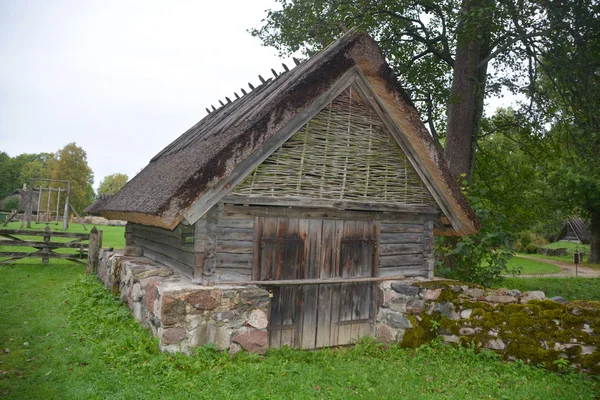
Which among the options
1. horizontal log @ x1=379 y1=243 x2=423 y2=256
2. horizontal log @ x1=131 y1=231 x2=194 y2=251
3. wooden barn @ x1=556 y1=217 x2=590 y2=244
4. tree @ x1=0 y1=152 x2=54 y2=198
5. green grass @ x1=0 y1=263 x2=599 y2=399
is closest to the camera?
green grass @ x1=0 y1=263 x2=599 y2=399

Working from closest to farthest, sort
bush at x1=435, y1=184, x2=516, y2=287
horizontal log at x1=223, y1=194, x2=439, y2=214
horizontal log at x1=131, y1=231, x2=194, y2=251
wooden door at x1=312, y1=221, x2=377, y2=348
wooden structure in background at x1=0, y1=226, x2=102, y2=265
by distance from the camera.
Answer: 1. horizontal log at x1=223, y1=194, x2=439, y2=214
2. horizontal log at x1=131, y1=231, x2=194, y2=251
3. wooden door at x1=312, y1=221, x2=377, y2=348
4. bush at x1=435, y1=184, x2=516, y2=287
5. wooden structure in background at x1=0, y1=226, x2=102, y2=265

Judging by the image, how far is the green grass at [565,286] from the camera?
13.2m

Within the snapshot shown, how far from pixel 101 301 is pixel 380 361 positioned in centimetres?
539

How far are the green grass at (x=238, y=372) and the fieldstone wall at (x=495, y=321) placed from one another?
22cm

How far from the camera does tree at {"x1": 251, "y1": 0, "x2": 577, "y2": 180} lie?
32.4ft

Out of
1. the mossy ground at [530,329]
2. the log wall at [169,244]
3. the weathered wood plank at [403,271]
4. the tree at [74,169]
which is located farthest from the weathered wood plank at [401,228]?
the tree at [74,169]

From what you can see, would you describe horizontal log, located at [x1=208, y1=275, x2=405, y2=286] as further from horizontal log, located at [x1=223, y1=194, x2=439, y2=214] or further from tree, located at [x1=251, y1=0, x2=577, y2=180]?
tree, located at [x1=251, y1=0, x2=577, y2=180]

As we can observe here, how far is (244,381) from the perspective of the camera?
4785mm

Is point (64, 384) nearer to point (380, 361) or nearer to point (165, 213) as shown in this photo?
point (165, 213)

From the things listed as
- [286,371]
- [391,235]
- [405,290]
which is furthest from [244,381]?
[391,235]

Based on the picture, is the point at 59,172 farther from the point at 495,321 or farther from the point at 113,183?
the point at 495,321

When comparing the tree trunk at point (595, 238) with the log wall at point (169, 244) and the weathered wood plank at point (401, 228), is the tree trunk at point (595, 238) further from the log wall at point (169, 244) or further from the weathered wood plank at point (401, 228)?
the log wall at point (169, 244)

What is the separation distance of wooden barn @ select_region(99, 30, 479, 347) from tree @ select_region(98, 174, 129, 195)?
74696 mm

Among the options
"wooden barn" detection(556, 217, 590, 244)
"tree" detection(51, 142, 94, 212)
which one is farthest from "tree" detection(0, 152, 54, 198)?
"wooden barn" detection(556, 217, 590, 244)
